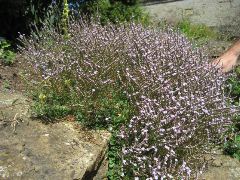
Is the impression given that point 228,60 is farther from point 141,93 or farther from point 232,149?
point 141,93

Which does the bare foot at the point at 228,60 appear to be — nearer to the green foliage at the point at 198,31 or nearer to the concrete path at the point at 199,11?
the green foliage at the point at 198,31

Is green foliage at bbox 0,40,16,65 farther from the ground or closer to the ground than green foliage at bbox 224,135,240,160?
farther from the ground

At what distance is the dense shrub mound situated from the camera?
302 centimetres

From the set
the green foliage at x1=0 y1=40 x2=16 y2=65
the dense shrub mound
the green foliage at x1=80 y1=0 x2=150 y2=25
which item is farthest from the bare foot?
the green foliage at x1=80 y1=0 x2=150 y2=25

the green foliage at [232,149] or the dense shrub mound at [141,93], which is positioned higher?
the dense shrub mound at [141,93]

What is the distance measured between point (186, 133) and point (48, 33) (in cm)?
218

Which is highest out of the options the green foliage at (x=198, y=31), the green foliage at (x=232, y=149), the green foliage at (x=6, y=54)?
the green foliage at (x=6, y=54)

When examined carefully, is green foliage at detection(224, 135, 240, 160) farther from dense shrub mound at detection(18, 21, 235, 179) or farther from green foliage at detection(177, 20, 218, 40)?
green foliage at detection(177, 20, 218, 40)

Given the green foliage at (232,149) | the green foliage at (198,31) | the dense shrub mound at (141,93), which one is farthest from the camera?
the green foliage at (198,31)

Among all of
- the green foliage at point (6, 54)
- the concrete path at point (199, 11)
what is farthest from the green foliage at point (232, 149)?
the concrete path at point (199, 11)

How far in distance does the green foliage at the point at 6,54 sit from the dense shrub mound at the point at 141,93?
0.74 m

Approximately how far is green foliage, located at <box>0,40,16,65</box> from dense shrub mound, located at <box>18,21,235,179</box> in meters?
0.74

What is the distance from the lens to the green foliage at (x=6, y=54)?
4.72m

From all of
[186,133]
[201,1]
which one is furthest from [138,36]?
[201,1]
